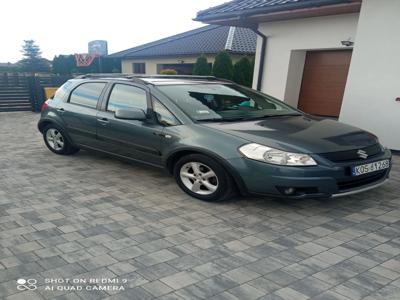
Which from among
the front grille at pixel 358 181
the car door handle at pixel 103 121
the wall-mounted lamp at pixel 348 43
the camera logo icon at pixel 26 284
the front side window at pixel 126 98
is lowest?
the camera logo icon at pixel 26 284

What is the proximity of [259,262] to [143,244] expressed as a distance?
101cm

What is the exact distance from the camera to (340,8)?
22.2 ft

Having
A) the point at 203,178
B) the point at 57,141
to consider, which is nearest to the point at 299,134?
the point at 203,178

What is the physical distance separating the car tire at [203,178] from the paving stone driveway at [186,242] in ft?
0.43

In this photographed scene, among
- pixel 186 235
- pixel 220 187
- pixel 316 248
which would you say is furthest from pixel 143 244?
pixel 316 248

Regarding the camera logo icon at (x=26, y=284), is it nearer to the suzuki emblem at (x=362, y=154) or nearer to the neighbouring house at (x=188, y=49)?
the suzuki emblem at (x=362, y=154)

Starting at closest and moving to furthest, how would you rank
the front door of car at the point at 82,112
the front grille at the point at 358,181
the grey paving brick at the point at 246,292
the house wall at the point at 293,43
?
the grey paving brick at the point at 246,292
the front grille at the point at 358,181
the front door of car at the point at 82,112
the house wall at the point at 293,43

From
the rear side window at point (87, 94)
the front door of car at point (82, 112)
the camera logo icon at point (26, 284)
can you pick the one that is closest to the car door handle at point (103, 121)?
the front door of car at point (82, 112)

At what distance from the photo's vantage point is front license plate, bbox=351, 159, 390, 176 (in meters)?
3.43

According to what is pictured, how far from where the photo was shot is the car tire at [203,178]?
144 inches

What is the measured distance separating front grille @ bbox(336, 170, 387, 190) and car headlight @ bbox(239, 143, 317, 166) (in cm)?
40

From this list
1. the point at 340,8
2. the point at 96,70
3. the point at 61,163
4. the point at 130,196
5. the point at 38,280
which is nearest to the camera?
the point at 38,280

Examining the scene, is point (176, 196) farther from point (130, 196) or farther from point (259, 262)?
point (259, 262)

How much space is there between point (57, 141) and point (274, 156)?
165 inches
